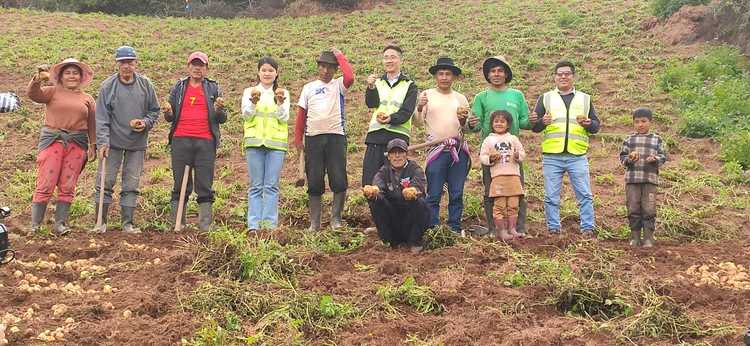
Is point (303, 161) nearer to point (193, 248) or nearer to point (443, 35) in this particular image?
point (193, 248)

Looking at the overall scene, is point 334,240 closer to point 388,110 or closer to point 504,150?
point 388,110

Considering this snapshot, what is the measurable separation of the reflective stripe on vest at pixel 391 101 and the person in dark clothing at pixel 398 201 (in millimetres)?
538

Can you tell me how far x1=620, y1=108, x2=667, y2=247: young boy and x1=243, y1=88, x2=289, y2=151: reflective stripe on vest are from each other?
3373 millimetres

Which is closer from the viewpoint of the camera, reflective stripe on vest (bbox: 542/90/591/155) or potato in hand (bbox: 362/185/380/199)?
potato in hand (bbox: 362/185/380/199)

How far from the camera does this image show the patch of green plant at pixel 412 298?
491 cm

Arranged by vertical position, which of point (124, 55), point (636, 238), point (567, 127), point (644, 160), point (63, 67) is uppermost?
point (124, 55)

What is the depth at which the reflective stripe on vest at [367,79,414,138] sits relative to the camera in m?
7.20

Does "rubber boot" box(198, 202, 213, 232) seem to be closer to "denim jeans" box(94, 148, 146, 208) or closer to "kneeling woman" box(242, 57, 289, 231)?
"kneeling woman" box(242, 57, 289, 231)

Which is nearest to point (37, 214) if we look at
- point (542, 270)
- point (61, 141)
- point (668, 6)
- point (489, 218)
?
point (61, 141)

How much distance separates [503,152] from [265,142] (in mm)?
2298

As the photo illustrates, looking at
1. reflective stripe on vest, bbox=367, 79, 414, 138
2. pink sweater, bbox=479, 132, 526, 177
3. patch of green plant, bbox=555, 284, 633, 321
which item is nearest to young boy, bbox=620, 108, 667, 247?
pink sweater, bbox=479, 132, 526, 177

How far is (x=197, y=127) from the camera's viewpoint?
7.34 metres

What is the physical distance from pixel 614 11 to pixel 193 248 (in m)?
19.4

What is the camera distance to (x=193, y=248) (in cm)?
582
